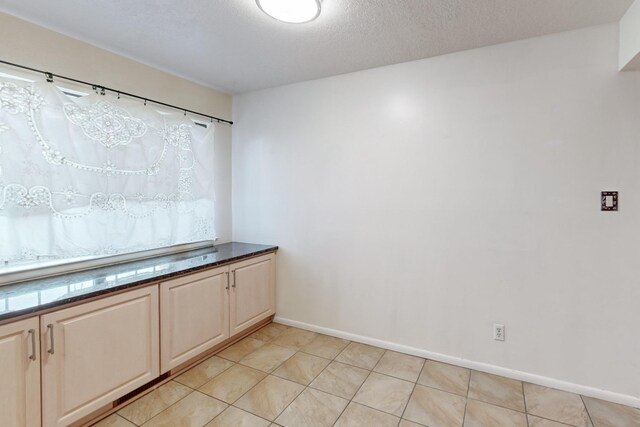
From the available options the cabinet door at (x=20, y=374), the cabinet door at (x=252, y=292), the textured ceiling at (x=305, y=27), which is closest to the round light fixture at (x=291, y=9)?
the textured ceiling at (x=305, y=27)

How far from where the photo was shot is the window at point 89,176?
6.21 feet

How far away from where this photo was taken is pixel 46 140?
201cm

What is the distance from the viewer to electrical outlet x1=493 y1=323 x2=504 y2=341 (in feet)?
7.70

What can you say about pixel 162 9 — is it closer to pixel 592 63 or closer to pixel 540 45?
pixel 540 45

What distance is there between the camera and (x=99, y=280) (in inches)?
79.2

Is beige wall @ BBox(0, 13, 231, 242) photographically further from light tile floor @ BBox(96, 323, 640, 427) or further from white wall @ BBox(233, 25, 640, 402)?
light tile floor @ BBox(96, 323, 640, 427)

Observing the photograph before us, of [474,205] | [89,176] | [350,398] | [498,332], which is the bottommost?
[350,398]

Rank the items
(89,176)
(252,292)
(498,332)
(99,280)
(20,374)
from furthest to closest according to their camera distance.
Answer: (252,292), (498,332), (89,176), (99,280), (20,374)

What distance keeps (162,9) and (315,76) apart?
1.38m

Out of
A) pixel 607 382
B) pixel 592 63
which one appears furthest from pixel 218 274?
pixel 592 63

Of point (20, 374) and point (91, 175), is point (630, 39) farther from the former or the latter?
point (20, 374)

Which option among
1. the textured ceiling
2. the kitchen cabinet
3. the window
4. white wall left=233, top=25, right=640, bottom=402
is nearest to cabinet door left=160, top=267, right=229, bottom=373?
the kitchen cabinet

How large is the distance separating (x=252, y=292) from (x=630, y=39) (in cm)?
323

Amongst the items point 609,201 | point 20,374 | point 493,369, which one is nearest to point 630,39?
point 609,201
